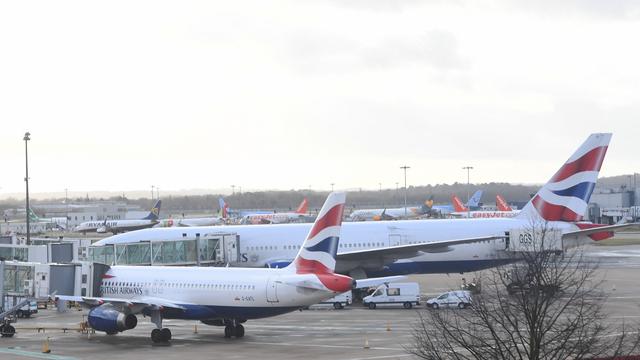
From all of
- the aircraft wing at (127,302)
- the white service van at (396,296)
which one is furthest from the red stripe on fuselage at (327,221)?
the white service van at (396,296)

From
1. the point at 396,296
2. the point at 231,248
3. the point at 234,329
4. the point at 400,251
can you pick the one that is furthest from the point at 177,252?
the point at 234,329

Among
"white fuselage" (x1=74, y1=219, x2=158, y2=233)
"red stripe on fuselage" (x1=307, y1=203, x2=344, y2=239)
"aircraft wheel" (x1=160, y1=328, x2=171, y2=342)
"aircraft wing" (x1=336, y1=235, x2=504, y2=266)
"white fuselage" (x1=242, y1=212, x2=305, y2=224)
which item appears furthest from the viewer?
"white fuselage" (x1=242, y1=212, x2=305, y2=224)

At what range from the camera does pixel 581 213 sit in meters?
64.5

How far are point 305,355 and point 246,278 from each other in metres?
6.23

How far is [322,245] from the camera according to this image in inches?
1785

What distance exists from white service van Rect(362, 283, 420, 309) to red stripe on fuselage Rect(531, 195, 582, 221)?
10434 mm

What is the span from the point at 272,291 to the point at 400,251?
17607 mm

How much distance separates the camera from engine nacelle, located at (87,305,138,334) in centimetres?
4719

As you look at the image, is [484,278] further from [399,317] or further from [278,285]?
[278,285]

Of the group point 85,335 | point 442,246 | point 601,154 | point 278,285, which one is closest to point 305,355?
point 278,285

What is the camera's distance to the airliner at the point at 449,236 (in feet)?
206

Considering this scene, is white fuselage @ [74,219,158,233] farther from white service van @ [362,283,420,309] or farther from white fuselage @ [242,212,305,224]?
white service van @ [362,283,420,309]

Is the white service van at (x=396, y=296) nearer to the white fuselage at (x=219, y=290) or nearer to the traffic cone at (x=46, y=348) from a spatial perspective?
the white fuselage at (x=219, y=290)

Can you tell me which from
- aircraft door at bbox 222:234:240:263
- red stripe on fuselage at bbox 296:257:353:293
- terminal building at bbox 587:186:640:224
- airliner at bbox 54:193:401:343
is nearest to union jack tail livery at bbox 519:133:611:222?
aircraft door at bbox 222:234:240:263
